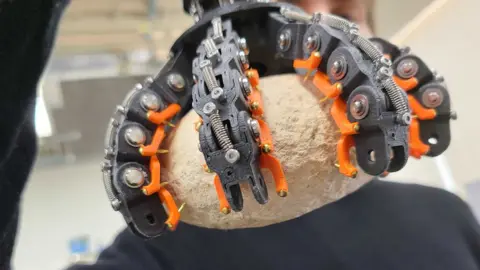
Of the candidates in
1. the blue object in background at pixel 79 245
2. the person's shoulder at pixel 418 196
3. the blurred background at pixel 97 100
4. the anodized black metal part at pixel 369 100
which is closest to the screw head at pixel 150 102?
the anodized black metal part at pixel 369 100

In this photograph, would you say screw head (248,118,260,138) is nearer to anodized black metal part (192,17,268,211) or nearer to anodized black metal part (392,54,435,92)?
anodized black metal part (192,17,268,211)

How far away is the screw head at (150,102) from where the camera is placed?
Answer: 354 millimetres

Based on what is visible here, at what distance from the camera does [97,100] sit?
1729mm

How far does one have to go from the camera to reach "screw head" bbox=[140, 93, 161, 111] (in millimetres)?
354

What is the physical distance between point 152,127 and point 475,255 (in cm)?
34

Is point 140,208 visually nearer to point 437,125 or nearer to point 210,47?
point 210,47

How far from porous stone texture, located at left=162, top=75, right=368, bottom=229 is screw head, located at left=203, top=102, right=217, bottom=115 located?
6cm

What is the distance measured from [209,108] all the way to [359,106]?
85 mm

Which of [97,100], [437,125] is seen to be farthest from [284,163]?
[97,100]

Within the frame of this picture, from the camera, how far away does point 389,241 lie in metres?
0.50

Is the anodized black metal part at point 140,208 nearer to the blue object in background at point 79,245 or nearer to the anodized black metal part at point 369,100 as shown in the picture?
the anodized black metal part at point 369,100

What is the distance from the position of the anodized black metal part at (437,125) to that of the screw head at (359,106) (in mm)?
123

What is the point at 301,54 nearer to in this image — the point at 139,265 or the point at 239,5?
the point at 239,5

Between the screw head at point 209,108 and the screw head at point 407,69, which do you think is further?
the screw head at point 407,69
